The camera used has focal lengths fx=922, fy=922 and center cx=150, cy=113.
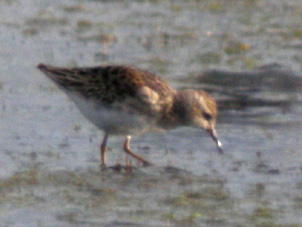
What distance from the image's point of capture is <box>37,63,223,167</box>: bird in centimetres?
988

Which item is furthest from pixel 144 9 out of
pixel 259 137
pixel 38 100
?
pixel 259 137

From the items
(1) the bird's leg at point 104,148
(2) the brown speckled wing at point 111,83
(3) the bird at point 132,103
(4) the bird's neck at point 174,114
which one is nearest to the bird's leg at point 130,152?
(3) the bird at point 132,103

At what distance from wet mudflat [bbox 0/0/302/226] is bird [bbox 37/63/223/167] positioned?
0.40 metres

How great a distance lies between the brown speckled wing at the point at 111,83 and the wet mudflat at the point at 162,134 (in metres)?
0.73

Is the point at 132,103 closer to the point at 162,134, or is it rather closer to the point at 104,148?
the point at 104,148

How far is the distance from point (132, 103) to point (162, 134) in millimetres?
1477

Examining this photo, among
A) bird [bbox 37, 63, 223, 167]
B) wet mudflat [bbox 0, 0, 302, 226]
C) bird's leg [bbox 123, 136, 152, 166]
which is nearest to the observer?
wet mudflat [bbox 0, 0, 302, 226]

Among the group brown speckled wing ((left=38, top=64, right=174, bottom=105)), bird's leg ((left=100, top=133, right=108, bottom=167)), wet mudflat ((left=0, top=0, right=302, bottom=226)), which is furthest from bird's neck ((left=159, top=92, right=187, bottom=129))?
bird's leg ((left=100, top=133, right=108, bottom=167))

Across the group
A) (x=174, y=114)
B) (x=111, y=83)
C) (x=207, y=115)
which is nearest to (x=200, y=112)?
(x=207, y=115)

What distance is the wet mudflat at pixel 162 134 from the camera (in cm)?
853

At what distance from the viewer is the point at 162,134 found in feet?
36.9

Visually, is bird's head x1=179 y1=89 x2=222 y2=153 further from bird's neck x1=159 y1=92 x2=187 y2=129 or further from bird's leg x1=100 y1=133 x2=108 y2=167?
bird's leg x1=100 y1=133 x2=108 y2=167

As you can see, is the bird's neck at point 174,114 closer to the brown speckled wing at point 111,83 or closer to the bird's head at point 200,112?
the bird's head at point 200,112

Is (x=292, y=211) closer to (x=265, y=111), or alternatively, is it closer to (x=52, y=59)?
(x=265, y=111)
